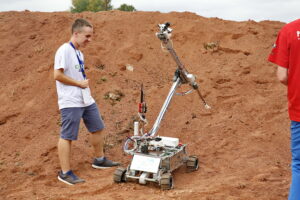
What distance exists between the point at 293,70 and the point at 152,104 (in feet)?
12.9

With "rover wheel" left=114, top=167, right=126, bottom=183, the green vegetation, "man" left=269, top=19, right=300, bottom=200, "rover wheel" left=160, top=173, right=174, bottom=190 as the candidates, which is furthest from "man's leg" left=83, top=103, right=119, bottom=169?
the green vegetation

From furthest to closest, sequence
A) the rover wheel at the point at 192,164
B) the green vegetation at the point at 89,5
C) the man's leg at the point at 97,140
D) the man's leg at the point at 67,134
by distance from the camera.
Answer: the green vegetation at the point at 89,5
the man's leg at the point at 97,140
the rover wheel at the point at 192,164
the man's leg at the point at 67,134

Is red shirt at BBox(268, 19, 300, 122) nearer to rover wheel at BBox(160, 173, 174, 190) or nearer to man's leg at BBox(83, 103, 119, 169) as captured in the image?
rover wheel at BBox(160, 173, 174, 190)

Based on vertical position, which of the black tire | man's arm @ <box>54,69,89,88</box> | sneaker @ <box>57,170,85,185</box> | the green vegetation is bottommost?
sneaker @ <box>57,170,85,185</box>

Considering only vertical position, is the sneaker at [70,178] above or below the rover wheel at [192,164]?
below

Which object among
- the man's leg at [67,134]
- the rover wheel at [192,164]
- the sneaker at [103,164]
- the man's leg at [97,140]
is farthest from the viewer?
the sneaker at [103,164]


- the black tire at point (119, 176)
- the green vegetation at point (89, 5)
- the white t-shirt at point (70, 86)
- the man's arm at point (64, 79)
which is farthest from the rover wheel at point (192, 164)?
the green vegetation at point (89, 5)

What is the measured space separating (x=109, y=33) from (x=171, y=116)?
9.96 ft

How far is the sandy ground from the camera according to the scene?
4.89 metres

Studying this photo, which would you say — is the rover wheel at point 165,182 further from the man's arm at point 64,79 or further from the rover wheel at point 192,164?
the man's arm at point 64,79

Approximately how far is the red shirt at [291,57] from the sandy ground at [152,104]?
138 centimetres

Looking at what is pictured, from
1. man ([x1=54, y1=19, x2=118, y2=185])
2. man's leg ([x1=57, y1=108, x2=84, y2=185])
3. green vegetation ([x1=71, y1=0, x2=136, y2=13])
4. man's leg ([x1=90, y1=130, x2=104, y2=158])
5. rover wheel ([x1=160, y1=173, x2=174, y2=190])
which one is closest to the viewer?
rover wheel ([x1=160, y1=173, x2=174, y2=190])

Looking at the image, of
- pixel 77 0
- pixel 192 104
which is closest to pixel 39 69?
pixel 192 104

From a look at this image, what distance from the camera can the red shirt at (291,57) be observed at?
10.4ft
